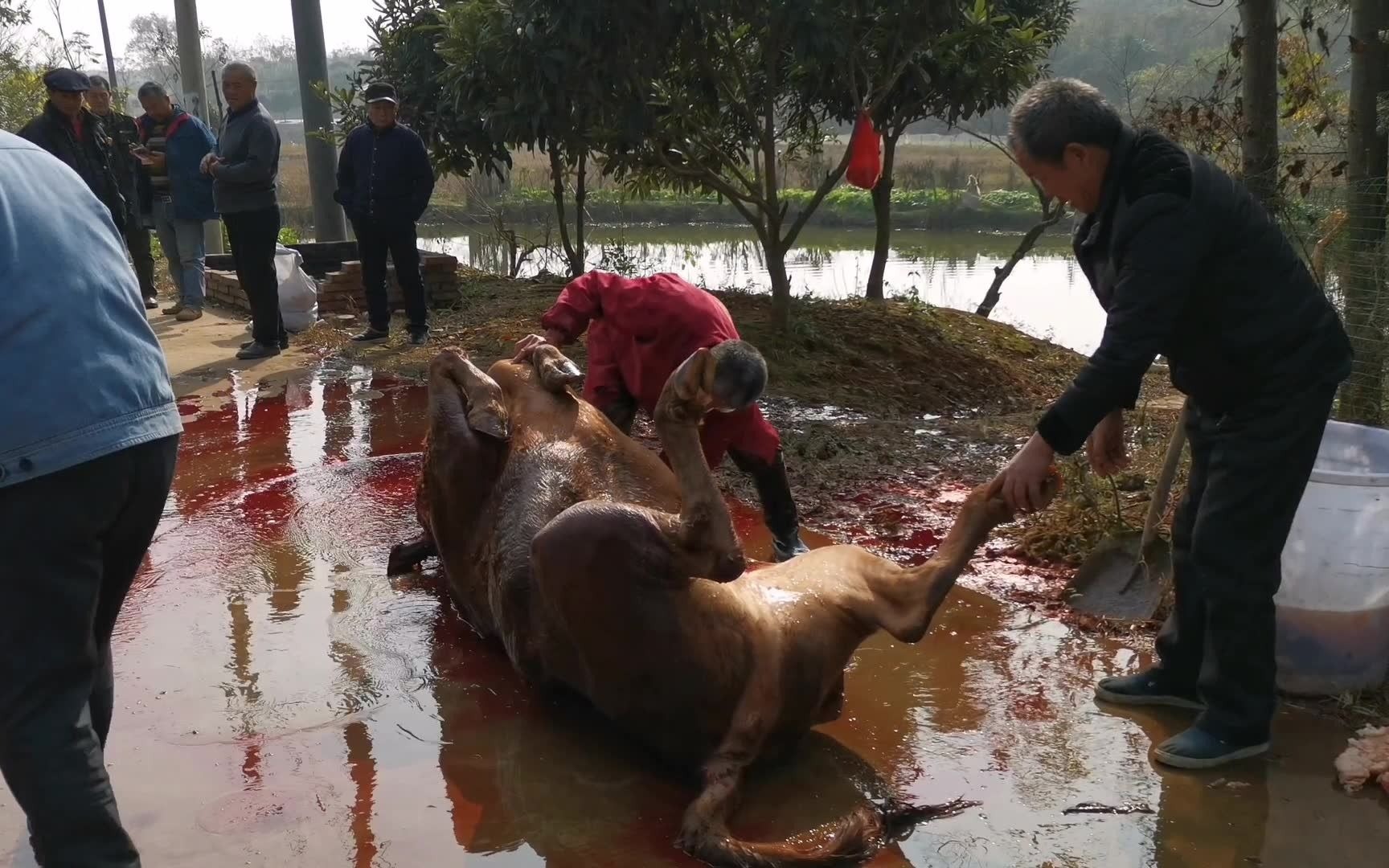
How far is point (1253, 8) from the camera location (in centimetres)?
550

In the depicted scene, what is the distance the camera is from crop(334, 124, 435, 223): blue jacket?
8.65m

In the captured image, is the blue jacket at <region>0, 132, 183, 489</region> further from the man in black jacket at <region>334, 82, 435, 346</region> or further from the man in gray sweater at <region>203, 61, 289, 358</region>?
the man in black jacket at <region>334, 82, 435, 346</region>

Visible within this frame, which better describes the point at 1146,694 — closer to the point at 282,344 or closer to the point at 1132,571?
the point at 1132,571

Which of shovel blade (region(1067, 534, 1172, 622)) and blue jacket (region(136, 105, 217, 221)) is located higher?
blue jacket (region(136, 105, 217, 221))

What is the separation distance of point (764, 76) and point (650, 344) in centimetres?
651

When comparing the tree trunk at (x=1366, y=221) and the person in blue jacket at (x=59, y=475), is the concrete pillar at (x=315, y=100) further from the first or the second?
the person in blue jacket at (x=59, y=475)

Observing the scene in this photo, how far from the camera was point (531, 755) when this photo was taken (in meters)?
3.24

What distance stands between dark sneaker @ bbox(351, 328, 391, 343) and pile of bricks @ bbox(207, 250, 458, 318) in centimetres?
140

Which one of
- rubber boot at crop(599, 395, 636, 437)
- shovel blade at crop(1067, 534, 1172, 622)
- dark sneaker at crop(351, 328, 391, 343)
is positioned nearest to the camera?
shovel blade at crop(1067, 534, 1172, 622)

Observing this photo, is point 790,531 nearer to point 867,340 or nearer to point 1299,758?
point 1299,758

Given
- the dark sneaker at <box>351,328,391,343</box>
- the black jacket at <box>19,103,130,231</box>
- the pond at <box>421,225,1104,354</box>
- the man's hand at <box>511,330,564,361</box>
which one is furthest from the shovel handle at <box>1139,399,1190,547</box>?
the pond at <box>421,225,1104,354</box>

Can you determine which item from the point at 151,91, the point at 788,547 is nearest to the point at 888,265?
the point at 151,91

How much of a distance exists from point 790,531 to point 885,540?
49cm

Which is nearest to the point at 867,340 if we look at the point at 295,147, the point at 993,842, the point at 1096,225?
the point at 1096,225
